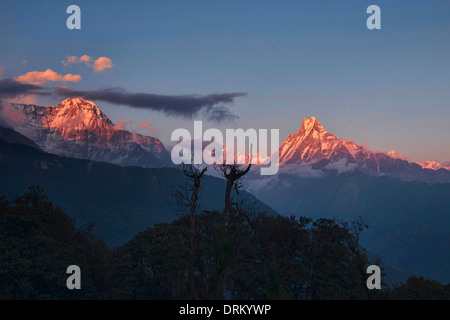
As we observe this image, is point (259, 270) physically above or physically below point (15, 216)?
below

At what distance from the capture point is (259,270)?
146 ft

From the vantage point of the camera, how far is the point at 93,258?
56.9 metres

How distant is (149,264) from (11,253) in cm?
1399

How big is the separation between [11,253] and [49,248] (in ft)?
13.5
